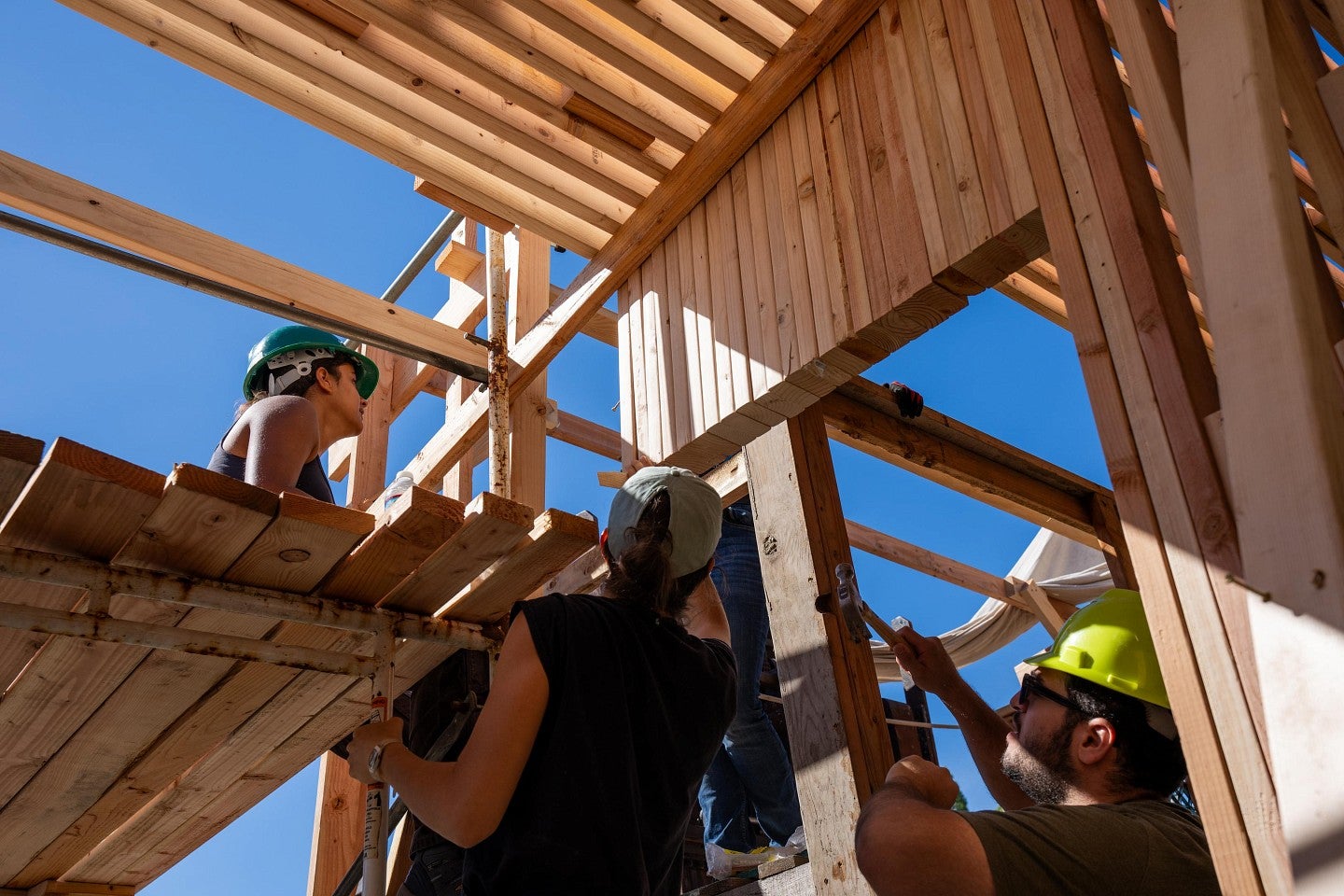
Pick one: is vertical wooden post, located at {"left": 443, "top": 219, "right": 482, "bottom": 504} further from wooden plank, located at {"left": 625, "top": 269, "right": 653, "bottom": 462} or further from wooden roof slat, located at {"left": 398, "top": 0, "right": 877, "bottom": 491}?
wooden plank, located at {"left": 625, "top": 269, "right": 653, "bottom": 462}

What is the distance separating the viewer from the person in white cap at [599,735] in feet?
6.49

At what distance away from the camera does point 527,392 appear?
5.20 metres

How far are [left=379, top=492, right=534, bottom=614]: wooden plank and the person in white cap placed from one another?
23 centimetres

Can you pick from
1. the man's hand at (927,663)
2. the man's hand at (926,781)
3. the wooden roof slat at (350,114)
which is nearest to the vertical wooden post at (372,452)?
the wooden roof slat at (350,114)

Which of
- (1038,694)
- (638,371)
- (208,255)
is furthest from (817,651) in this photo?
(208,255)

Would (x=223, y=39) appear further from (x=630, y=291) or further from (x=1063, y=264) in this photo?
(x=1063, y=264)

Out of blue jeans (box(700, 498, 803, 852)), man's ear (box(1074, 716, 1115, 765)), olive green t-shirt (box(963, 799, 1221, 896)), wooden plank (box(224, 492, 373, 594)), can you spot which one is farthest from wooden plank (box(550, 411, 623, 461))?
olive green t-shirt (box(963, 799, 1221, 896))

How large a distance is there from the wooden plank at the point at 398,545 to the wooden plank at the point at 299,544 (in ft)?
0.15

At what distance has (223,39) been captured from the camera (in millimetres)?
3801

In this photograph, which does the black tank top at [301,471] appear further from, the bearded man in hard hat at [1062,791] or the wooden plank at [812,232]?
the bearded man in hard hat at [1062,791]

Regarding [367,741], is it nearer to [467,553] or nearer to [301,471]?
[467,553]

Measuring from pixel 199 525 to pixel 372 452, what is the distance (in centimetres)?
443

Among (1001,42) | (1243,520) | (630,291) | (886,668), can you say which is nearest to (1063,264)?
(1001,42)

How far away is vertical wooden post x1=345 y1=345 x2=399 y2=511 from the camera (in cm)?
633
